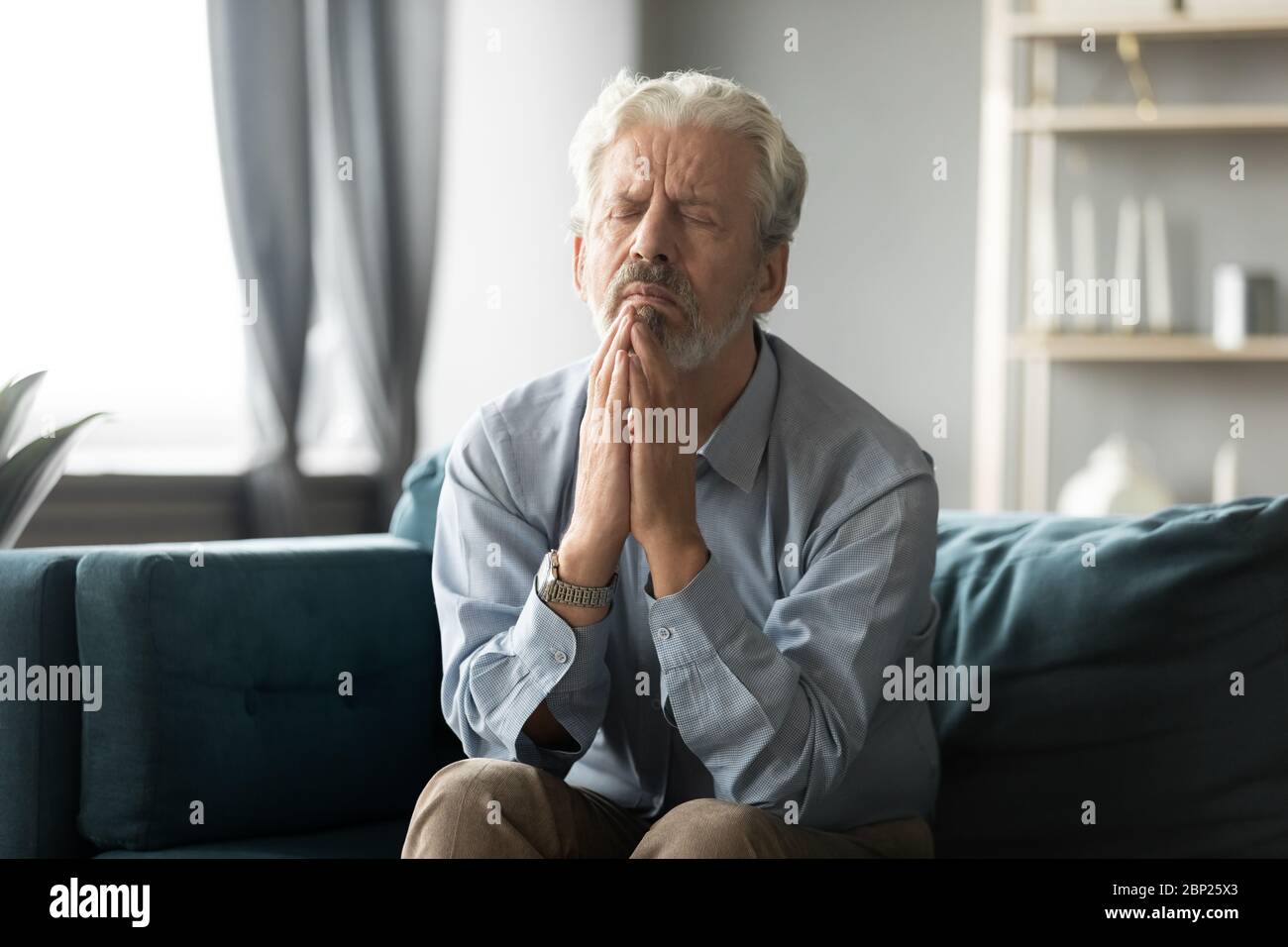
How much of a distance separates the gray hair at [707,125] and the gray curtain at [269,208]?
5.29ft

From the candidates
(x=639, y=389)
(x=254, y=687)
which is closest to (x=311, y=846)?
(x=254, y=687)

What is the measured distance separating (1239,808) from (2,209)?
2.38 meters

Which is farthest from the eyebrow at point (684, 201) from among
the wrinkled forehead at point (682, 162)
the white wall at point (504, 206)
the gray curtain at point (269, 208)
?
the white wall at point (504, 206)

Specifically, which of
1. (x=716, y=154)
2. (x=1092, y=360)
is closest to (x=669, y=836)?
(x=716, y=154)

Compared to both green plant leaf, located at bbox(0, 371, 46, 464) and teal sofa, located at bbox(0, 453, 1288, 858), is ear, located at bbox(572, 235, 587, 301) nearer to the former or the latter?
teal sofa, located at bbox(0, 453, 1288, 858)

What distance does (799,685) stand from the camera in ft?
4.53

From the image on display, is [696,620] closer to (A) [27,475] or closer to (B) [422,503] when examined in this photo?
(B) [422,503]

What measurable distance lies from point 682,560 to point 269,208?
80.2 inches

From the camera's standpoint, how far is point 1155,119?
3.59 meters

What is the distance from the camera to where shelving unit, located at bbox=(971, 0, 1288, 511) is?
141 inches
